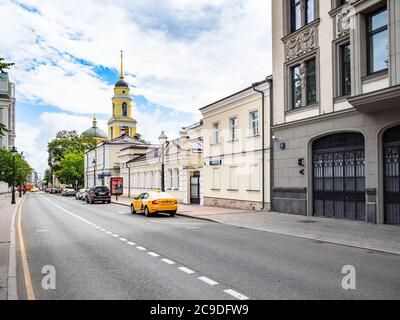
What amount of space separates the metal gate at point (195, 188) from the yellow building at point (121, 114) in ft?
171

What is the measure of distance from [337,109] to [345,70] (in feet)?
5.80

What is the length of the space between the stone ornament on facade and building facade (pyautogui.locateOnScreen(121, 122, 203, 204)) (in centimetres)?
1247

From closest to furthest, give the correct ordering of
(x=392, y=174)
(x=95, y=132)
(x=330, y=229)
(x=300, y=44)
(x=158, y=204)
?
(x=330, y=229) < (x=392, y=174) < (x=300, y=44) < (x=158, y=204) < (x=95, y=132)

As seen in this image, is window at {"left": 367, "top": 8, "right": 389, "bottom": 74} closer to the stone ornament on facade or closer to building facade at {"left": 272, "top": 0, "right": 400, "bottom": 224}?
building facade at {"left": 272, "top": 0, "right": 400, "bottom": 224}

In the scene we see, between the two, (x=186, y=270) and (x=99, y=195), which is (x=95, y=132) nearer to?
(x=99, y=195)

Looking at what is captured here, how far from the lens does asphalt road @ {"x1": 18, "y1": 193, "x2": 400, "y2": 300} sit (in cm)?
625

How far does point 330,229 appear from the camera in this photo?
14.1 metres

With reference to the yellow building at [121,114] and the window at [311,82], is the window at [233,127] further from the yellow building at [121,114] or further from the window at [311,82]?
the yellow building at [121,114]

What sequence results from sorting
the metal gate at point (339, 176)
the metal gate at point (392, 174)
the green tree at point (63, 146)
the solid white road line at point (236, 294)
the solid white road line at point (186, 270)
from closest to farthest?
the solid white road line at point (236, 294) < the solid white road line at point (186, 270) < the metal gate at point (392, 174) < the metal gate at point (339, 176) < the green tree at point (63, 146)

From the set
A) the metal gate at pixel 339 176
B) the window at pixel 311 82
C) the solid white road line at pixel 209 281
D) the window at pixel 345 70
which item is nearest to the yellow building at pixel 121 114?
the window at pixel 311 82

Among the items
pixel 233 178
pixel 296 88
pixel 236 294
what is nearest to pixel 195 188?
pixel 233 178

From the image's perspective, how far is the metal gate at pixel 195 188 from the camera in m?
30.6
